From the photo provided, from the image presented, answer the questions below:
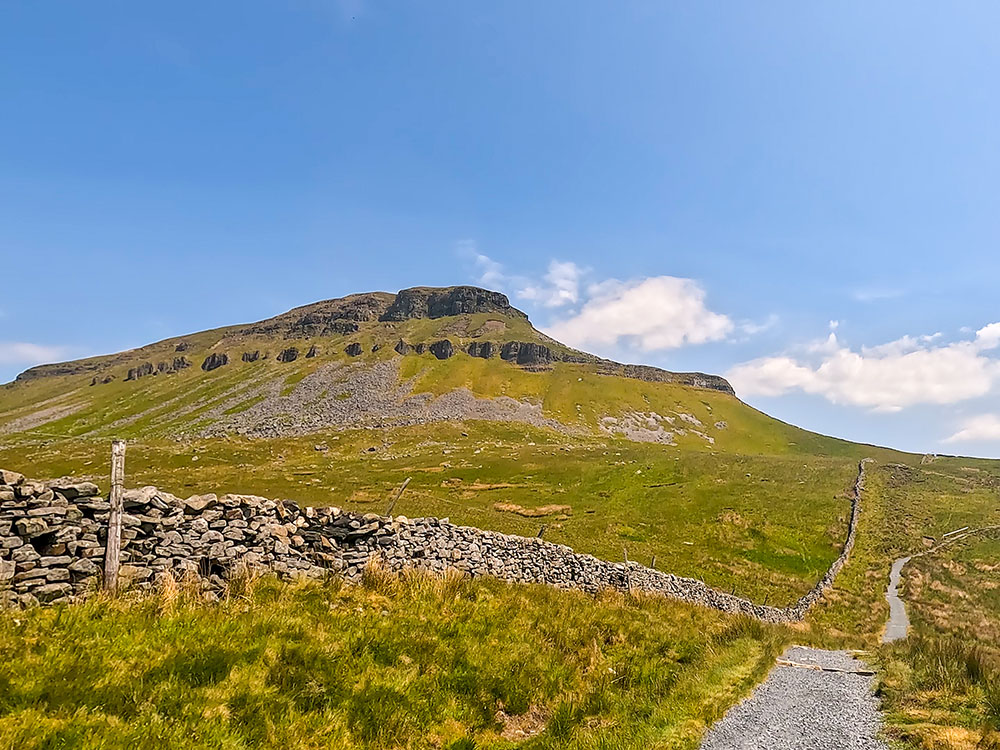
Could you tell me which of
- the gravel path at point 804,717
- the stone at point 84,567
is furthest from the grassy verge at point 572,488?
the stone at point 84,567

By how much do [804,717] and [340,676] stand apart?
9324mm

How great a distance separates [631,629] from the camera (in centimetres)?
1639

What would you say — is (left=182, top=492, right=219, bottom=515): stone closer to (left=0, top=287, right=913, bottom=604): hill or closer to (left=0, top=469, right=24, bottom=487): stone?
(left=0, top=469, right=24, bottom=487): stone

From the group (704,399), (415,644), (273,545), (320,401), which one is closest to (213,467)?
(320,401)

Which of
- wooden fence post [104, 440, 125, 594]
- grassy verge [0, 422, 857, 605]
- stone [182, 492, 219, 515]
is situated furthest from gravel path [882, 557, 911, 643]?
wooden fence post [104, 440, 125, 594]

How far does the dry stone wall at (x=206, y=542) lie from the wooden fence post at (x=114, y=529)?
0.87 feet

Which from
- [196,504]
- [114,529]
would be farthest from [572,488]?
[114,529]

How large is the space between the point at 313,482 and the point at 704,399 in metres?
153

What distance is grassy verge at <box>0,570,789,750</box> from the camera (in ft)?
22.4

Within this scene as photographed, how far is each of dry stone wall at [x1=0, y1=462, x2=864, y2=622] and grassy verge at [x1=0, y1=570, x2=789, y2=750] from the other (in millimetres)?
1560

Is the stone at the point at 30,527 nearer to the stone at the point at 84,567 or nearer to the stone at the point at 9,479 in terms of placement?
the stone at the point at 9,479

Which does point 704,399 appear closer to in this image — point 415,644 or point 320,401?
point 320,401

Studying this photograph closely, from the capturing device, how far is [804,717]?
10789mm

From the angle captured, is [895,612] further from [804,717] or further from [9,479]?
[9,479]
